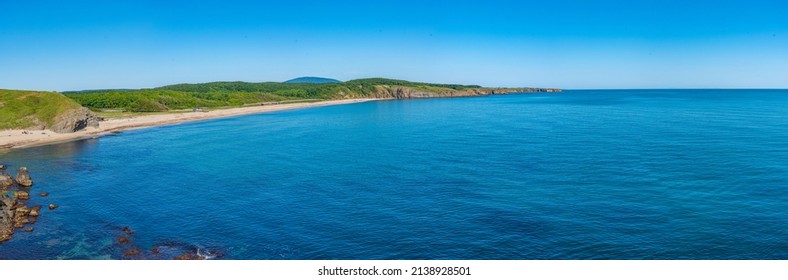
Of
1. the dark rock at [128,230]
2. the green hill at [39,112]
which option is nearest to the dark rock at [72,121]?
the green hill at [39,112]

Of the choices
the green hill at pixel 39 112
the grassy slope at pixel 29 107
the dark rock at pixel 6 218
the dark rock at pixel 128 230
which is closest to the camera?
the dark rock at pixel 6 218

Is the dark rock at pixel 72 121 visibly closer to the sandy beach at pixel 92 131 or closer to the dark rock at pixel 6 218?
the sandy beach at pixel 92 131

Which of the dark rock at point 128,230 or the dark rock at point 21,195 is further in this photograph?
the dark rock at point 21,195

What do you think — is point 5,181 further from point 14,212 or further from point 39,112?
point 39,112

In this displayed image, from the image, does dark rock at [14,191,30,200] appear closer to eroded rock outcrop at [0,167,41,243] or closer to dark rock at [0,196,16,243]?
eroded rock outcrop at [0,167,41,243]

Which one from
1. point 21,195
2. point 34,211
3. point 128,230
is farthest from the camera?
point 21,195

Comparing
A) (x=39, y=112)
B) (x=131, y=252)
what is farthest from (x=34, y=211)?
(x=39, y=112)
